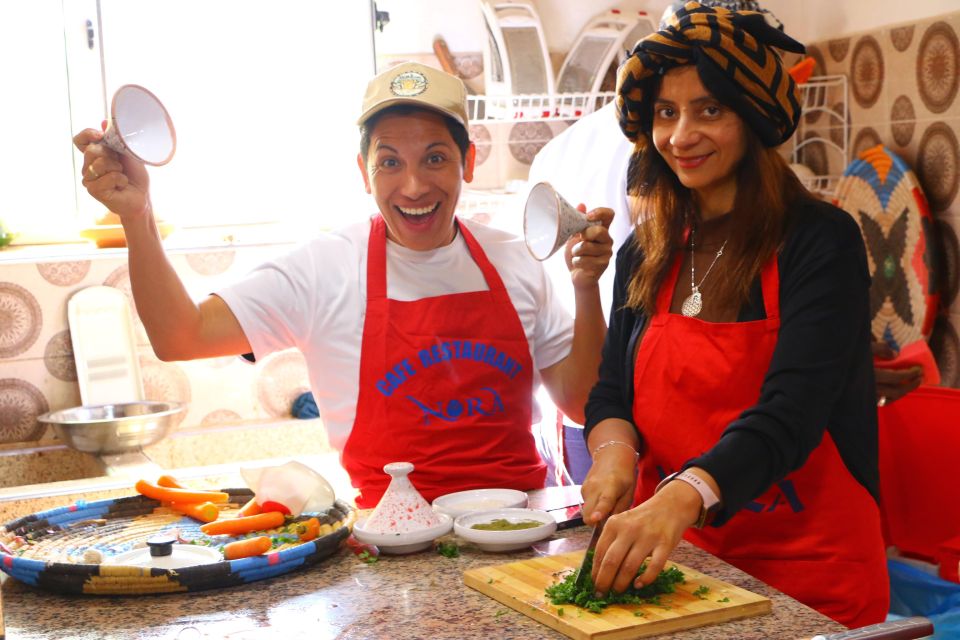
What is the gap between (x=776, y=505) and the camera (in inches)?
65.4

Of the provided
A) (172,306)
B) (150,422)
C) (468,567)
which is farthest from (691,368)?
(150,422)

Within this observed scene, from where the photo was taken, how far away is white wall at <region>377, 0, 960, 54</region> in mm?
3625

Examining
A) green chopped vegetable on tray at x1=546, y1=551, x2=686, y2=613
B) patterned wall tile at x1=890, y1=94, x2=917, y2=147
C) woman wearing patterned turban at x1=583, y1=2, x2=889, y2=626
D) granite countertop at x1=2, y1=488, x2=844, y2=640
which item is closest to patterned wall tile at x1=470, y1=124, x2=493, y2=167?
patterned wall tile at x1=890, y1=94, x2=917, y2=147

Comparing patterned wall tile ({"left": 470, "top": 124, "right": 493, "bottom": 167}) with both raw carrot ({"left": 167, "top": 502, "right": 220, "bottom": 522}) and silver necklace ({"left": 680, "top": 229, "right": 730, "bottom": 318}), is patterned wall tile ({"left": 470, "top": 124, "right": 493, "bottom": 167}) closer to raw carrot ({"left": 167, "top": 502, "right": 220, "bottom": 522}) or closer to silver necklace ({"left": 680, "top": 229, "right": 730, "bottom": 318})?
silver necklace ({"left": 680, "top": 229, "right": 730, "bottom": 318})

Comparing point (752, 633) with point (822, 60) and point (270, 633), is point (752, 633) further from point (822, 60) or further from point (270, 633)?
point (822, 60)

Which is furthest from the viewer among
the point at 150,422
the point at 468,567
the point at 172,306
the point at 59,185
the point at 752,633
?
the point at 59,185

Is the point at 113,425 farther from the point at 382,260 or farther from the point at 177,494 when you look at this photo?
the point at 177,494

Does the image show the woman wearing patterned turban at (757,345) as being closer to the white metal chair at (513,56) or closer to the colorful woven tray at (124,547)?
the colorful woven tray at (124,547)

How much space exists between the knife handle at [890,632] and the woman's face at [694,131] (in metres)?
0.78

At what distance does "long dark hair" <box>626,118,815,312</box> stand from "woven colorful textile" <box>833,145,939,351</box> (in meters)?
1.56

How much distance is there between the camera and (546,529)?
1587 mm

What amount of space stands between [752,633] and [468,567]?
0.41 m

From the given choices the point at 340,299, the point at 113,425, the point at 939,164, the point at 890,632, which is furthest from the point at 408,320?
the point at 939,164

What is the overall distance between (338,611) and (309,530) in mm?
228
